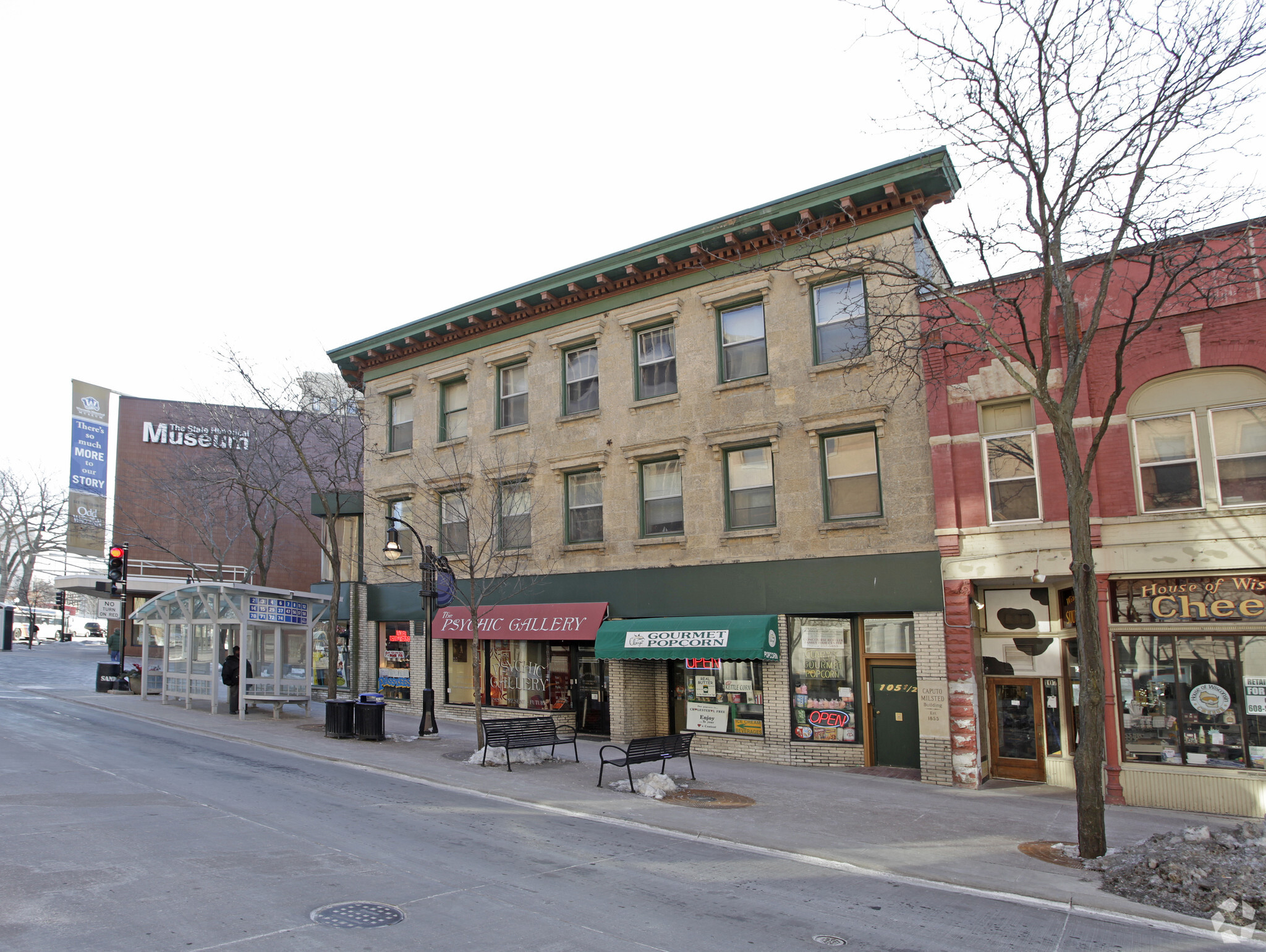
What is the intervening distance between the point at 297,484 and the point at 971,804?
117 feet

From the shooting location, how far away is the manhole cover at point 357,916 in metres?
7.27

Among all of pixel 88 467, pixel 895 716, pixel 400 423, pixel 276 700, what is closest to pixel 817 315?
pixel 895 716

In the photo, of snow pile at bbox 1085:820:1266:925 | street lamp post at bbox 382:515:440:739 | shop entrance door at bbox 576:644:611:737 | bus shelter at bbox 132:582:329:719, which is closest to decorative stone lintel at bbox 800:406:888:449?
shop entrance door at bbox 576:644:611:737

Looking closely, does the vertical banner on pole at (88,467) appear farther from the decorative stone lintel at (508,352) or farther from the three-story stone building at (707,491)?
the decorative stone lintel at (508,352)

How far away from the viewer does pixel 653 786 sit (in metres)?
14.0

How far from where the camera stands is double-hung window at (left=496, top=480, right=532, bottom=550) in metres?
22.6

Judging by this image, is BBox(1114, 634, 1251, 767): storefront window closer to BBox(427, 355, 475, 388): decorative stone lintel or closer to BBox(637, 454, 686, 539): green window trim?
BBox(637, 454, 686, 539): green window trim

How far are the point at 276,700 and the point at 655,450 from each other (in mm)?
12203

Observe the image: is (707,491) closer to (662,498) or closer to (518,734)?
(662,498)

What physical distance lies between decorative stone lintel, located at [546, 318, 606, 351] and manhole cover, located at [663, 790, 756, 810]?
11708 millimetres

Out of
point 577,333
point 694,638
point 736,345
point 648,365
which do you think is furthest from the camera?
point 577,333

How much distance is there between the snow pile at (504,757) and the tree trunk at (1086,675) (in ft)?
31.3

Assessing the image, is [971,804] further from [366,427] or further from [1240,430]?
[366,427]
